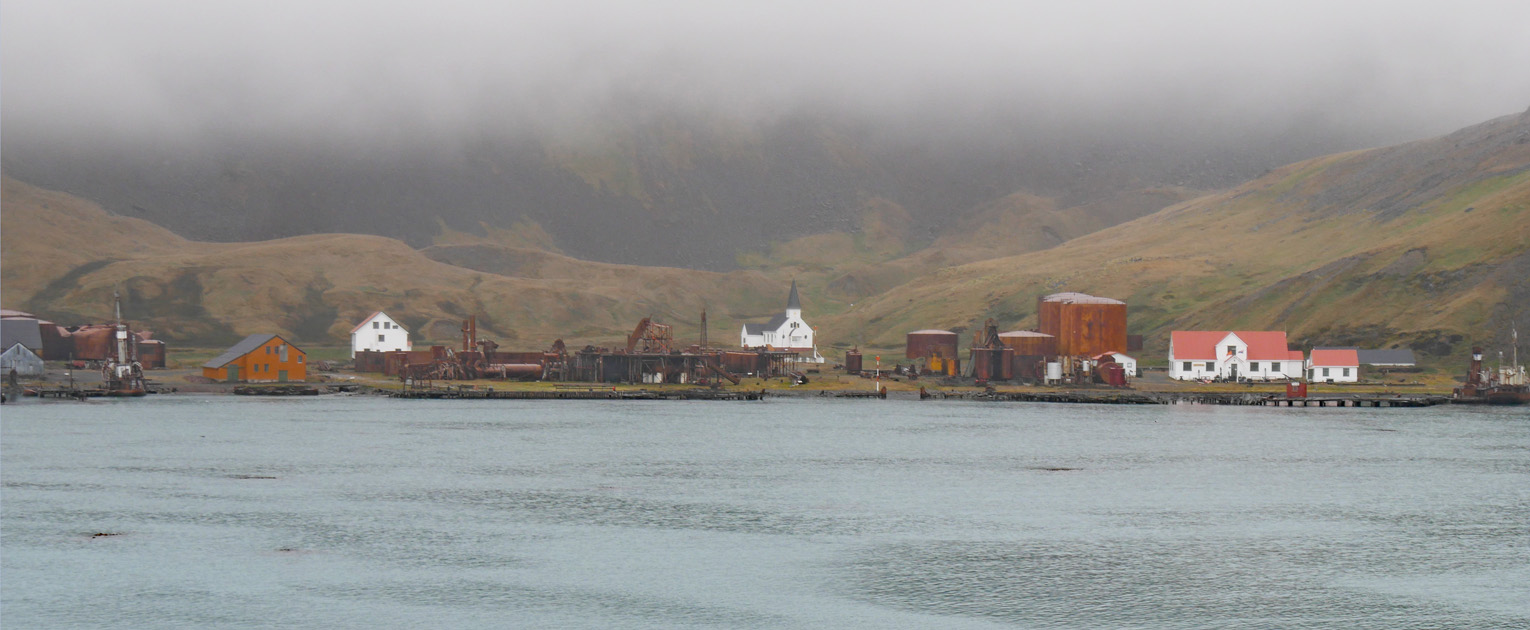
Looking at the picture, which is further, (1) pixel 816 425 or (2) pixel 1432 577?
(1) pixel 816 425

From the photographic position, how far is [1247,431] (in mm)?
119812

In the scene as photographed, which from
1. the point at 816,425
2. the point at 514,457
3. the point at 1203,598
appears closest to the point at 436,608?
the point at 1203,598

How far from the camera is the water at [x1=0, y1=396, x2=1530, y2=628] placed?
50094mm

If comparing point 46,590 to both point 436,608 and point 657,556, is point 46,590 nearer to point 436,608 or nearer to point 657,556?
point 436,608

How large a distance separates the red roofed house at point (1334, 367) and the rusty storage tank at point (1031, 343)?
109 ft

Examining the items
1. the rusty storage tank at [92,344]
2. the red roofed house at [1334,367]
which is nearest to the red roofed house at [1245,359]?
the red roofed house at [1334,367]

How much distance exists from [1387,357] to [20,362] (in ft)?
569

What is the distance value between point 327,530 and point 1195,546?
130 ft

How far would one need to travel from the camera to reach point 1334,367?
573 feet

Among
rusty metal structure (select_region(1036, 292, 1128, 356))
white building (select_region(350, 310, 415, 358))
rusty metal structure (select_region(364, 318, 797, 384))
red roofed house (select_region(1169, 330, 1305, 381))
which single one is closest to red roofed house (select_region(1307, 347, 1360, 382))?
red roofed house (select_region(1169, 330, 1305, 381))

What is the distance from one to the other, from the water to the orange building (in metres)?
49.2

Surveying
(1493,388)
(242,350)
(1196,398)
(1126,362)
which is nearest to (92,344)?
(242,350)

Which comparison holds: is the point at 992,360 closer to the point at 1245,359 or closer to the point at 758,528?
the point at 1245,359

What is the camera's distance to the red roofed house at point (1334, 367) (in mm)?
173875
